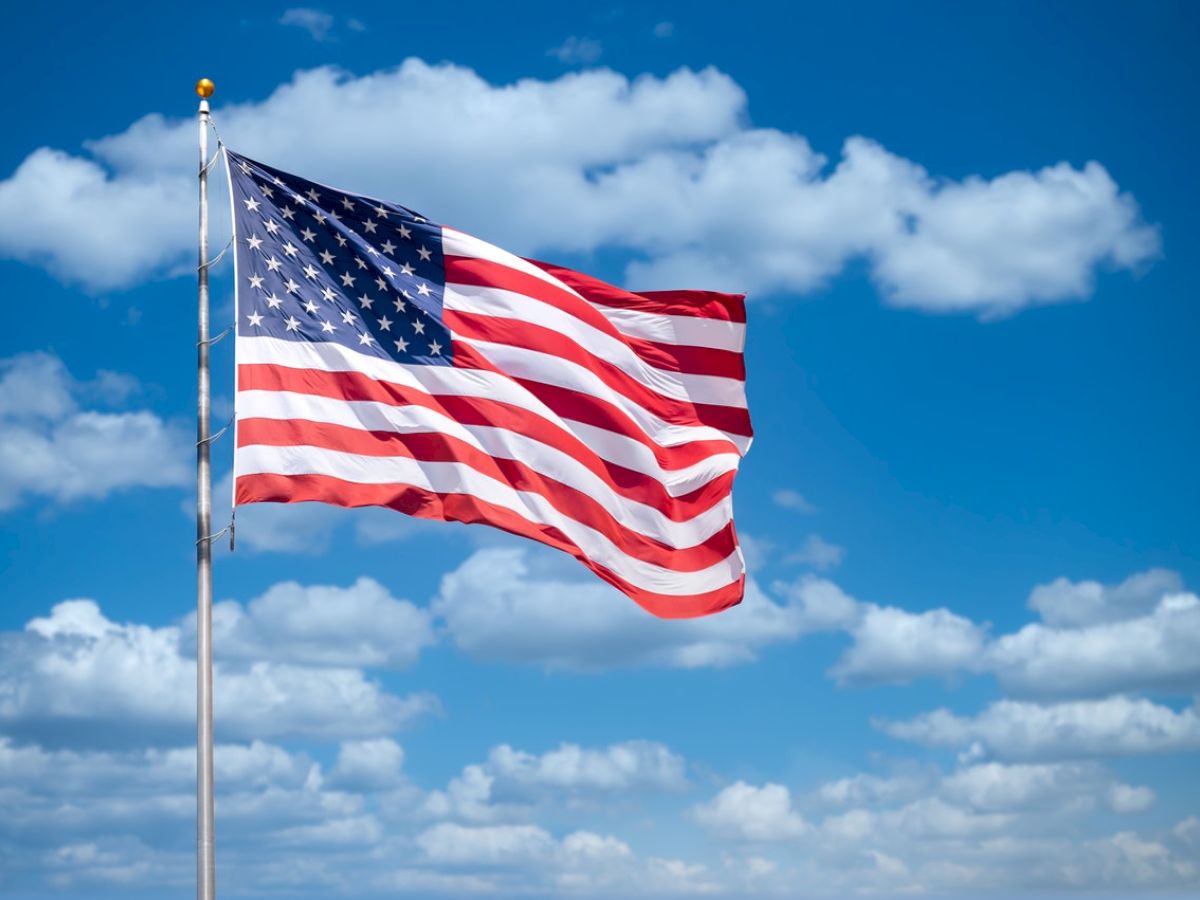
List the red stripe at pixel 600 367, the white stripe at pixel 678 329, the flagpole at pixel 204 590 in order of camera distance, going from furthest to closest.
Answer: the white stripe at pixel 678 329
the red stripe at pixel 600 367
the flagpole at pixel 204 590

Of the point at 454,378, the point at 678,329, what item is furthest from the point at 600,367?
the point at 454,378

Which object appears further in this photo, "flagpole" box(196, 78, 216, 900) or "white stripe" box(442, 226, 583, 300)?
"white stripe" box(442, 226, 583, 300)

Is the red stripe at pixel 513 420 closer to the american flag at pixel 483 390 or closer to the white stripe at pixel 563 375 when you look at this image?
the american flag at pixel 483 390

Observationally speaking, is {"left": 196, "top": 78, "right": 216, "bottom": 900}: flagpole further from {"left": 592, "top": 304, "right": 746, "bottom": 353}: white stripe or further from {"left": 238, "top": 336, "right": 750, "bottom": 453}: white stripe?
{"left": 592, "top": 304, "right": 746, "bottom": 353}: white stripe

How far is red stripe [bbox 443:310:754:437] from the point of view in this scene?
33.1 metres

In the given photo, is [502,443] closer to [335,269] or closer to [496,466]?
[496,466]

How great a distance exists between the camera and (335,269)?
1224 inches

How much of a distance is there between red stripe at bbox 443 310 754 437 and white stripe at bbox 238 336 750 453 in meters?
0.18

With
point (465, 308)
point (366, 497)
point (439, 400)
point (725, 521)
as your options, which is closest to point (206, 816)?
point (366, 497)

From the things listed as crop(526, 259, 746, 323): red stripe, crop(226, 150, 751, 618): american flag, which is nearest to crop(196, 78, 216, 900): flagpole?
crop(226, 150, 751, 618): american flag

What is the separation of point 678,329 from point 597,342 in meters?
2.32

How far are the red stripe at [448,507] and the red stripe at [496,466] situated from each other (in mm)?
675

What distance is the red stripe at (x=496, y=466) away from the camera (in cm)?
2881

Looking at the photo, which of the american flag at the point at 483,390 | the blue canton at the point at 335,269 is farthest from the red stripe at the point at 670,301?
the blue canton at the point at 335,269
